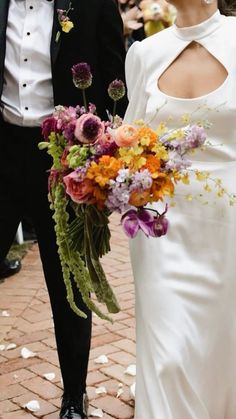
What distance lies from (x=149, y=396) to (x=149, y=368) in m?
0.10

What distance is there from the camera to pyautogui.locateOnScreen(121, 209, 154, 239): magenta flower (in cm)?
279

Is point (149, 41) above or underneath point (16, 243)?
above

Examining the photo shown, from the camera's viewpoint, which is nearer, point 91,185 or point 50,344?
point 91,185

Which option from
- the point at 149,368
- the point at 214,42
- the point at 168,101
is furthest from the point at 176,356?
the point at 214,42

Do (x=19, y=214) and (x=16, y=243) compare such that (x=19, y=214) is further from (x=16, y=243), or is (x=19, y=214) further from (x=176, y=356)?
A: (x=16, y=243)

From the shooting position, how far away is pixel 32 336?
5.30m

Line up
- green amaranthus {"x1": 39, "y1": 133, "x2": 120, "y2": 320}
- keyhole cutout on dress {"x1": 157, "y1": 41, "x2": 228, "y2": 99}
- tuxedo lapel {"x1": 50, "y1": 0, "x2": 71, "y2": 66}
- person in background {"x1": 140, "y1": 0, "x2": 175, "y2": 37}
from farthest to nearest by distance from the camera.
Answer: person in background {"x1": 140, "y1": 0, "x2": 175, "y2": 37}
tuxedo lapel {"x1": 50, "y1": 0, "x2": 71, "y2": 66}
keyhole cutout on dress {"x1": 157, "y1": 41, "x2": 228, "y2": 99}
green amaranthus {"x1": 39, "y1": 133, "x2": 120, "y2": 320}

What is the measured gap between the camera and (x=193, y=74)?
3.33 m

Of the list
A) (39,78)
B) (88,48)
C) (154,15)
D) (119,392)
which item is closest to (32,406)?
(119,392)

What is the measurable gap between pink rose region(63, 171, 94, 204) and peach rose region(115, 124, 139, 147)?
0.53 feet

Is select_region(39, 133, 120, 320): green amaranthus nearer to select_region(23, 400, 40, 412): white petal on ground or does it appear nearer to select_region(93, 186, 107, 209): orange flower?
select_region(93, 186, 107, 209): orange flower

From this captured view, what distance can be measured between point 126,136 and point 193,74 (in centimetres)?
66

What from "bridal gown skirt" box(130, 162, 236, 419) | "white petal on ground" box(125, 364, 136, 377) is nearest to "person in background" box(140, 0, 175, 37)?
"white petal on ground" box(125, 364, 136, 377)

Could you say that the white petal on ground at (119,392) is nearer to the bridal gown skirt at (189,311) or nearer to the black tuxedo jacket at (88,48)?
the bridal gown skirt at (189,311)
